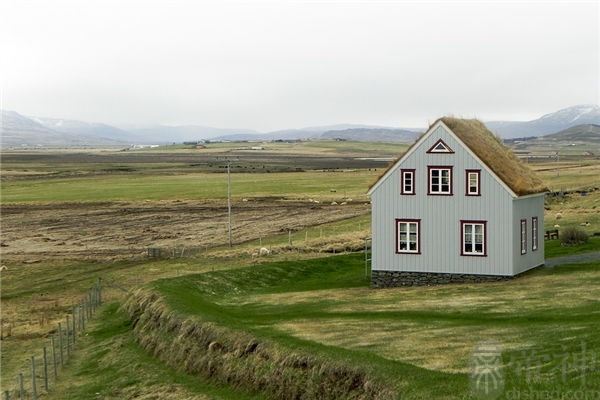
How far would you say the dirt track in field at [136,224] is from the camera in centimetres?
7912

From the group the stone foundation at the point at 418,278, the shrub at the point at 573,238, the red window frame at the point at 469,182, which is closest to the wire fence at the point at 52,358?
the stone foundation at the point at 418,278

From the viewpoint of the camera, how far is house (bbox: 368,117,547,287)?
4734 centimetres

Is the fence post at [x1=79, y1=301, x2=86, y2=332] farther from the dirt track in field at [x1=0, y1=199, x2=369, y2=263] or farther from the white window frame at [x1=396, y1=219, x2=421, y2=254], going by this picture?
the dirt track in field at [x1=0, y1=199, x2=369, y2=263]

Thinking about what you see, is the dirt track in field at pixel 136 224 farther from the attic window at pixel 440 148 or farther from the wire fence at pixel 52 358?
the attic window at pixel 440 148

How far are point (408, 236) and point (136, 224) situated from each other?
53.8 m

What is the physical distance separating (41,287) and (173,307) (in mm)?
22747

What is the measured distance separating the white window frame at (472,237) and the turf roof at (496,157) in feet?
9.20

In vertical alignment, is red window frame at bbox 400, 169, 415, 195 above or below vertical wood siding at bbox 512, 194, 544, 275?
above

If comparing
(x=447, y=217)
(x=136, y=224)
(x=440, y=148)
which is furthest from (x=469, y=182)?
(x=136, y=224)

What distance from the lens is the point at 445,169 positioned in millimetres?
48625

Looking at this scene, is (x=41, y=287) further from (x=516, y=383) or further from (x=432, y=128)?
(x=516, y=383)

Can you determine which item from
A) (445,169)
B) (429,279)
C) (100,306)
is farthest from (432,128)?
(100,306)

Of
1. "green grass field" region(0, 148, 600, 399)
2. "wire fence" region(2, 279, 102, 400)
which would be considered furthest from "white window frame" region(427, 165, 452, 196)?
"wire fence" region(2, 279, 102, 400)

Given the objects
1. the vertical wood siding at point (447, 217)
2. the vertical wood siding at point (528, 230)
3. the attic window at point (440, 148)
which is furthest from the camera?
the attic window at point (440, 148)
